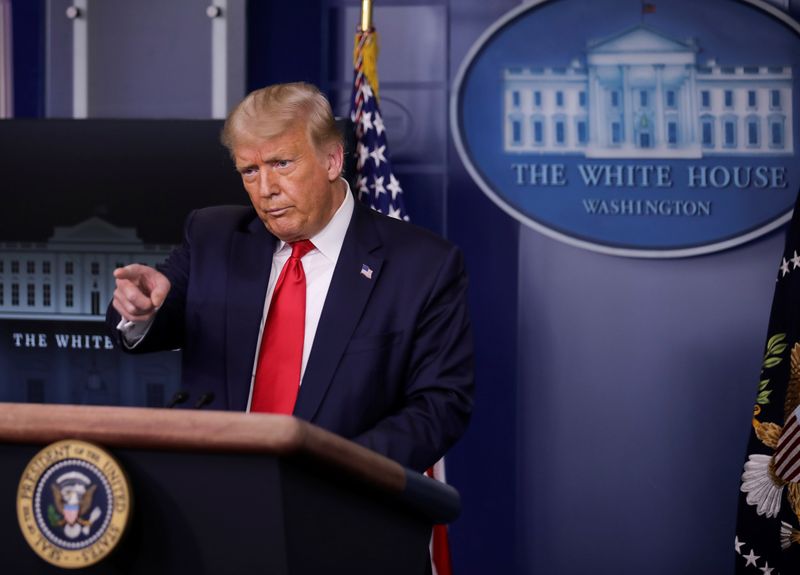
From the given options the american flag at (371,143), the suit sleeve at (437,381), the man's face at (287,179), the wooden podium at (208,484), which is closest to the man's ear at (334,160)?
the man's face at (287,179)

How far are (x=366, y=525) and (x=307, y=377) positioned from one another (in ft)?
2.43

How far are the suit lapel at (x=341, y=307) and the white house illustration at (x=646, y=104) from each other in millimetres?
1953

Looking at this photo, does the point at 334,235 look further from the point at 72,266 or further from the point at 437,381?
the point at 72,266

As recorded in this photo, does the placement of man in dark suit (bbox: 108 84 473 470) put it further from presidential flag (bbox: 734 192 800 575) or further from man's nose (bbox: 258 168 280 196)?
presidential flag (bbox: 734 192 800 575)

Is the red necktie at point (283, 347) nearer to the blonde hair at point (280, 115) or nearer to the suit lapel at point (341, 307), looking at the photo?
the suit lapel at point (341, 307)

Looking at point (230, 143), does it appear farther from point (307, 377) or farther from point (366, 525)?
point (366, 525)

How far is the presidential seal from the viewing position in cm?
118

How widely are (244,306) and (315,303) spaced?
14 centimetres

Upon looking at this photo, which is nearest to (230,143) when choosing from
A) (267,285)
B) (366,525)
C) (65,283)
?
(267,285)

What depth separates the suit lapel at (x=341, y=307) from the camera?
205 cm

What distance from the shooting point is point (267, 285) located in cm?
222

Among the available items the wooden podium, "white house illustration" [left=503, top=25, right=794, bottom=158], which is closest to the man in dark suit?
the wooden podium

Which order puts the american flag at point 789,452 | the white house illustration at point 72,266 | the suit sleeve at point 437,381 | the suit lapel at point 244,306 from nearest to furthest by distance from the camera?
the suit sleeve at point 437,381, the suit lapel at point 244,306, the american flag at point 789,452, the white house illustration at point 72,266

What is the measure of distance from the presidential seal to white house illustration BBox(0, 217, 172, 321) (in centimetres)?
266
